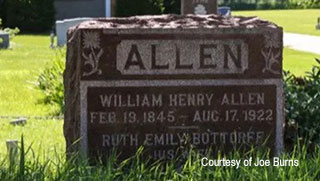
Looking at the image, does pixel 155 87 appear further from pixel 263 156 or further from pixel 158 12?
pixel 158 12

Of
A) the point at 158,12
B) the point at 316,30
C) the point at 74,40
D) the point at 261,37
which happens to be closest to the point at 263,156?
the point at 261,37

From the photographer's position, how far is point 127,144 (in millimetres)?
6254

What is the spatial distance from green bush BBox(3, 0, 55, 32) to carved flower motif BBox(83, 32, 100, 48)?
28691 mm

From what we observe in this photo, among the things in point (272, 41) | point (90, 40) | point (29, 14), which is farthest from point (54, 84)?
point (29, 14)

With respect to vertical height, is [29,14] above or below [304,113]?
below

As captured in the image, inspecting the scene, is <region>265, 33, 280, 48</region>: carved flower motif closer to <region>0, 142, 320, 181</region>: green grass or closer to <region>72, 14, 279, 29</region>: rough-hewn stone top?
<region>72, 14, 279, 29</region>: rough-hewn stone top

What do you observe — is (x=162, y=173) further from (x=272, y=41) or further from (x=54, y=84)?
(x=54, y=84)

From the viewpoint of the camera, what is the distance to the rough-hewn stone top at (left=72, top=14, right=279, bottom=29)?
627cm

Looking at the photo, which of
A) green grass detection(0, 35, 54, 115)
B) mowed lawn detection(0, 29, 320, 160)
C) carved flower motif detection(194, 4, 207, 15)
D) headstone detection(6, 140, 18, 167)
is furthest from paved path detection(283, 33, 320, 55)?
headstone detection(6, 140, 18, 167)

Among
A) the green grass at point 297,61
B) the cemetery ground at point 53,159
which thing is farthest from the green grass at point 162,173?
the green grass at point 297,61

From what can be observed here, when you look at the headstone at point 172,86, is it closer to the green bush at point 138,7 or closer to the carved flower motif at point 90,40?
the carved flower motif at point 90,40

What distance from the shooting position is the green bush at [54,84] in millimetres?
11844

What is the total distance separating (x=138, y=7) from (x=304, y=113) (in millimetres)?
27793

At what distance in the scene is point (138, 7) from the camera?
3466 centimetres
